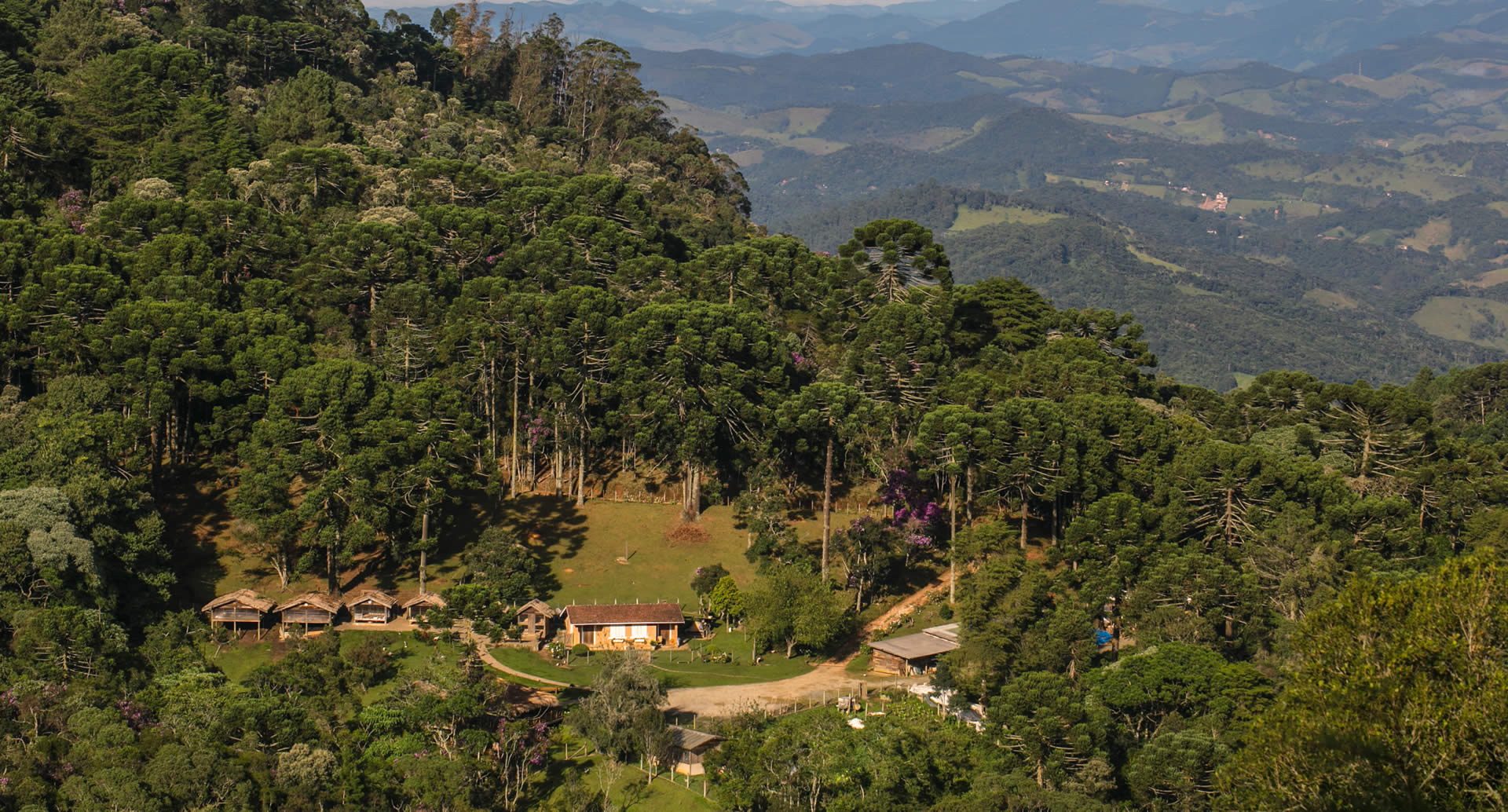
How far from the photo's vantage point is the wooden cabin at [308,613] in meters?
58.8

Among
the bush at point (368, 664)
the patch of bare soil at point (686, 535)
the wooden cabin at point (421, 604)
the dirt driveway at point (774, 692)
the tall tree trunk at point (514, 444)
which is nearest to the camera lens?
the bush at point (368, 664)

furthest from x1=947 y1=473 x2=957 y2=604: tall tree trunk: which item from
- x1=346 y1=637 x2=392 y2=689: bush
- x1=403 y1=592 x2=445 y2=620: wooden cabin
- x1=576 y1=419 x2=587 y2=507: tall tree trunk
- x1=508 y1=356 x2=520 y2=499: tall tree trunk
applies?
x1=346 y1=637 x2=392 y2=689: bush

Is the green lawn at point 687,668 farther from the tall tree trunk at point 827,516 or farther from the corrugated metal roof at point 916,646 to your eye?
the tall tree trunk at point 827,516

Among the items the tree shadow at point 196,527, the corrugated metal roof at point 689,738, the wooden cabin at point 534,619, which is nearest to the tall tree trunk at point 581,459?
Answer: the wooden cabin at point 534,619

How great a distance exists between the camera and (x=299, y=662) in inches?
2036

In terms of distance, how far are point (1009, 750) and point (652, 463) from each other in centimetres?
3407

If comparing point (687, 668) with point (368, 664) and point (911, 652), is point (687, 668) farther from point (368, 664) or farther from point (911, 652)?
point (368, 664)

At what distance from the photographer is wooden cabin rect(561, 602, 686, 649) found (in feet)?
204

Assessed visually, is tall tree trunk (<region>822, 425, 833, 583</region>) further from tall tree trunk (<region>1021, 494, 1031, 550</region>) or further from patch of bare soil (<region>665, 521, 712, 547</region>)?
tall tree trunk (<region>1021, 494, 1031, 550</region>)

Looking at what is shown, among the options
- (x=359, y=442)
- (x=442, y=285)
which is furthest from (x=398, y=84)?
(x=359, y=442)

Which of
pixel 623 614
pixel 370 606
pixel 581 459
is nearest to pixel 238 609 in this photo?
pixel 370 606

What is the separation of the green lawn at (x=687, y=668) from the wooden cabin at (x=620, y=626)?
1.05m

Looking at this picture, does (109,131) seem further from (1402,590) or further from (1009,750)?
(1402,590)

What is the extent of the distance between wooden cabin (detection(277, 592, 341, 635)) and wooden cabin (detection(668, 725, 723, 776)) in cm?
1831
